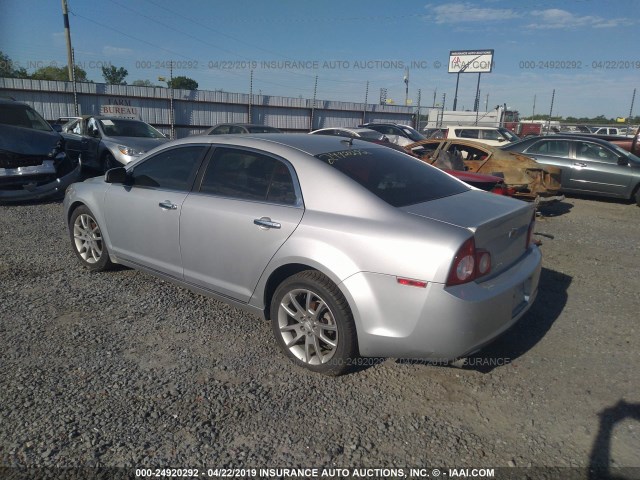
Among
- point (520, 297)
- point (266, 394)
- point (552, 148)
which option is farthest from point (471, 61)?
point (266, 394)

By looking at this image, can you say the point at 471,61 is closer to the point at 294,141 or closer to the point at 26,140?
the point at 26,140

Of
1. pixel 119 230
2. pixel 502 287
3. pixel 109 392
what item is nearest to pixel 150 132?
pixel 119 230

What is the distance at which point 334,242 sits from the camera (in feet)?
9.50

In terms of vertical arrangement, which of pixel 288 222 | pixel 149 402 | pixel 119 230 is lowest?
pixel 149 402

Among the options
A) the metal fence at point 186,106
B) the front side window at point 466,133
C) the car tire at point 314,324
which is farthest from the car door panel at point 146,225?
the front side window at point 466,133

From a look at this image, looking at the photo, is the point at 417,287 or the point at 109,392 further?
the point at 109,392

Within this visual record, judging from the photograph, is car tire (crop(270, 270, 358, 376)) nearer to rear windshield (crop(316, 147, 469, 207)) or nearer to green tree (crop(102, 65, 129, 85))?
rear windshield (crop(316, 147, 469, 207))

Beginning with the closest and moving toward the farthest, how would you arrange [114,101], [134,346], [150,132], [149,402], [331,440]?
[331,440]
[149,402]
[134,346]
[150,132]
[114,101]

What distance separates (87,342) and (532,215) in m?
3.40

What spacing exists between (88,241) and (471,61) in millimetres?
40404

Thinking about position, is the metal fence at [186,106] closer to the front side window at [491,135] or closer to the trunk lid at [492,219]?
the front side window at [491,135]

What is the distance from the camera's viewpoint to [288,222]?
3119mm

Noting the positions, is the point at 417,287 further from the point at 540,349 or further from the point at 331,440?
the point at 540,349

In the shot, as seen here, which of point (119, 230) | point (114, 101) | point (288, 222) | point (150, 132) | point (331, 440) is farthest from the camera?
point (114, 101)
